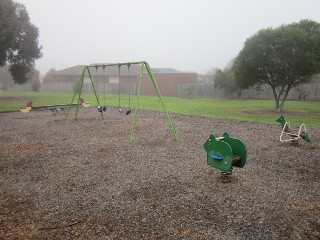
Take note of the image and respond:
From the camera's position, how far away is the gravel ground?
4.38 meters

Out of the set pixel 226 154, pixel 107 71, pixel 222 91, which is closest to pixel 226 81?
pixel 222 91

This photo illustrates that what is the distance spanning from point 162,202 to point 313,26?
1782 cm

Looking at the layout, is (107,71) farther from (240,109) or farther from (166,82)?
(240,109)

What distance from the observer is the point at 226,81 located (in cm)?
3288

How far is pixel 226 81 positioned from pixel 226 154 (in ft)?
92.0

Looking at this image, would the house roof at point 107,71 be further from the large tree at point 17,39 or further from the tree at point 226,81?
the tree at point 226,81

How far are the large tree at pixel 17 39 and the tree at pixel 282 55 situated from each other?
2172cm

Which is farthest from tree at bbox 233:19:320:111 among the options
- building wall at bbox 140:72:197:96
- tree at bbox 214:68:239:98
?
building wall at bbox 140:72:197:96

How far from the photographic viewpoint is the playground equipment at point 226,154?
231 inches

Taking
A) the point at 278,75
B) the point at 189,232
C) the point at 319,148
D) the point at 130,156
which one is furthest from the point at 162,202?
the point at 278,75

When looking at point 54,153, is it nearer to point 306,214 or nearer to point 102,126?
point 102,126

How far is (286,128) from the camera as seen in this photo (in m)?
10.2

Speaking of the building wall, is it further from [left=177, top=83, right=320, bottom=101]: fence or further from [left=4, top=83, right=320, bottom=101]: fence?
[left=177, top=83, right=320, bottom=101]: fence

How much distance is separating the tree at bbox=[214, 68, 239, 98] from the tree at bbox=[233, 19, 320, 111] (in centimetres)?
1234
